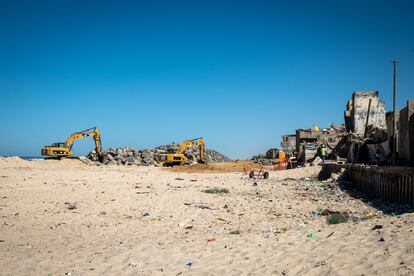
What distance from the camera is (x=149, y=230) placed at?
28.0 feet

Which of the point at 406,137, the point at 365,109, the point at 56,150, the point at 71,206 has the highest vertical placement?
the point at 365,109

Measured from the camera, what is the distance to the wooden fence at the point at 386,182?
10.2 m

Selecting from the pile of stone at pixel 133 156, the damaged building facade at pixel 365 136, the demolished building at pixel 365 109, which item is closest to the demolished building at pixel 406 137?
the damaged building facade at pixel 365 136

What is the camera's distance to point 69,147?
109 feet

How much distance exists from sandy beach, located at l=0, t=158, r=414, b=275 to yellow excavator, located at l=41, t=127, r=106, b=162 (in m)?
18.5

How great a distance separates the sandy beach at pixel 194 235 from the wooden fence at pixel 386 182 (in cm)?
76

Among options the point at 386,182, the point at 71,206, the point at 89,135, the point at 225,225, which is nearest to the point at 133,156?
the point at 89,135

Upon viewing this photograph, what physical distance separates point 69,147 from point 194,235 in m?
27.8

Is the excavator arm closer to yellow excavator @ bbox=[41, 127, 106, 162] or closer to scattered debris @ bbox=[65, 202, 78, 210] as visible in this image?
yellow excavator @ bbox=[41, 127, 106, 162]

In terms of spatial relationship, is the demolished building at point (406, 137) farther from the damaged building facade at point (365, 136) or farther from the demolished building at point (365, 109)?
the demolished building at point (365, 109)

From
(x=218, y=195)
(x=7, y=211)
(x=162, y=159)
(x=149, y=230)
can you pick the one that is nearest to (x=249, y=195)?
(x=218, y=195)

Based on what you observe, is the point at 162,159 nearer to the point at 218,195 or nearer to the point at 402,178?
the point at 218,195

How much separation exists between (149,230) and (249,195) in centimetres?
590

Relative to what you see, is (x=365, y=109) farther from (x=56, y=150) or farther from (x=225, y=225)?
(x=56, y=150)
